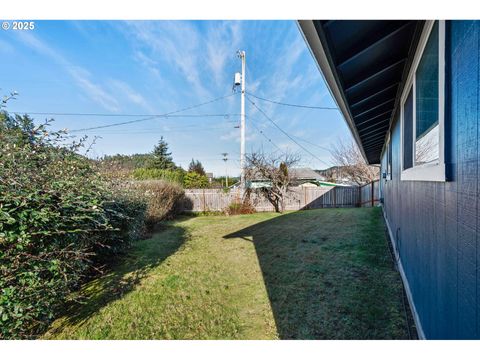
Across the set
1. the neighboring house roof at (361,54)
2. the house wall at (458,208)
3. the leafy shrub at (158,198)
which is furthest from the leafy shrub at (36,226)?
the leafy shrub at (158,198)

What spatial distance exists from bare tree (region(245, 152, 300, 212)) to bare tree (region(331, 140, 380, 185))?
11.4 meters

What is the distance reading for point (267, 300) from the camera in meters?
3.17

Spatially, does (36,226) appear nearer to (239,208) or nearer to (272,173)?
(239,208)

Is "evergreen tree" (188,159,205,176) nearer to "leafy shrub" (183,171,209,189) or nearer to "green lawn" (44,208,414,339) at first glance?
"leafy shrub" (183,171,209,189)

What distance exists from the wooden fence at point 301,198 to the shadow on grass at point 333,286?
691cm

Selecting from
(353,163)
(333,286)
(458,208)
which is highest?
(353,163)

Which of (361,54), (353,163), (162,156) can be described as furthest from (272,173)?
(162,156)

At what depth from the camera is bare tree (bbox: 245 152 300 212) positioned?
13.0m

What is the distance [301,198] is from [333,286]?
10.9 meters

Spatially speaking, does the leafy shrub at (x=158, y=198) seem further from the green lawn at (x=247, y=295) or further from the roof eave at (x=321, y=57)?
the roof eave at (x=321, y=57)

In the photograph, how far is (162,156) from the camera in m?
31.9

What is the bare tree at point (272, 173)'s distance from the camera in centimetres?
1302
